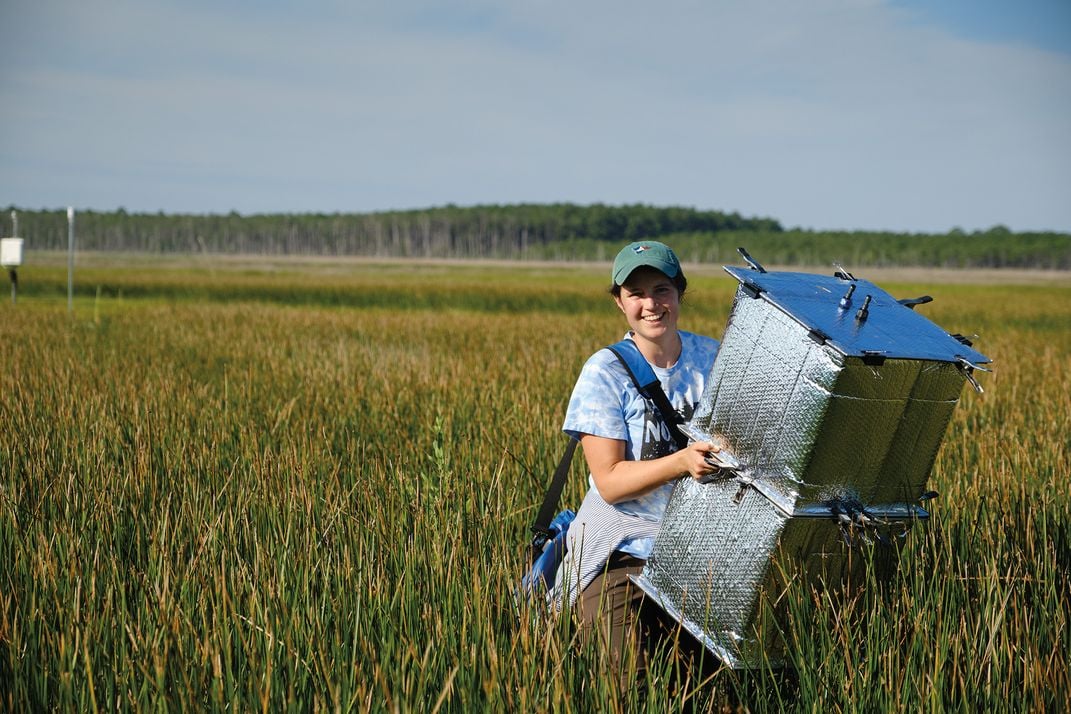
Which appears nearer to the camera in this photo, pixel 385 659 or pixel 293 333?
pixel 385 659

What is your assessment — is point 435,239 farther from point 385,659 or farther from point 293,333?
point 385,659

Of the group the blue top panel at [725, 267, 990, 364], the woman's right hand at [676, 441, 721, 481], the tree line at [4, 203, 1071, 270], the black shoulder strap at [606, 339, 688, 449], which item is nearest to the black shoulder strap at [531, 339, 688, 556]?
the black shoulder strap at [606, 339, 688, 449]

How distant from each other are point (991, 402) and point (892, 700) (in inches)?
236

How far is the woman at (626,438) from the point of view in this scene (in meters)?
2.76

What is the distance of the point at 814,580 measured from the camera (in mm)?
2373

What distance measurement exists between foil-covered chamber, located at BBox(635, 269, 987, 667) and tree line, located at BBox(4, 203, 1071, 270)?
127108 millimetres

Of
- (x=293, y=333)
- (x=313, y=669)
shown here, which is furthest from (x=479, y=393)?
(x=293, y=333)

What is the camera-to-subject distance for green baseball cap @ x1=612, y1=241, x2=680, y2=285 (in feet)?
9.20

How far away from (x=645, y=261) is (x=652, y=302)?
0.12 meters

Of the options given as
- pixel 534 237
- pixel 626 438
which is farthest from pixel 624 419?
pixel 534 237

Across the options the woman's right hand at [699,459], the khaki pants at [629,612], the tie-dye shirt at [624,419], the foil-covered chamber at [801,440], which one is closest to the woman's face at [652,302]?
the tie-dye shirt at [624,419]

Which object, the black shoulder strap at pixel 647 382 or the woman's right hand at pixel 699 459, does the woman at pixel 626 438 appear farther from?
the woman's right hand at pixel 699 459

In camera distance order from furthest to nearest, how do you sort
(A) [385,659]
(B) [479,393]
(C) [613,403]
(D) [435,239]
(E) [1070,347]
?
(D) [435,239]
(E) [1070,347]
(B) [479,393]
(C) [613,403]
(A) [385,659]

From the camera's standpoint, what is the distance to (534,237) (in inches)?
6575
